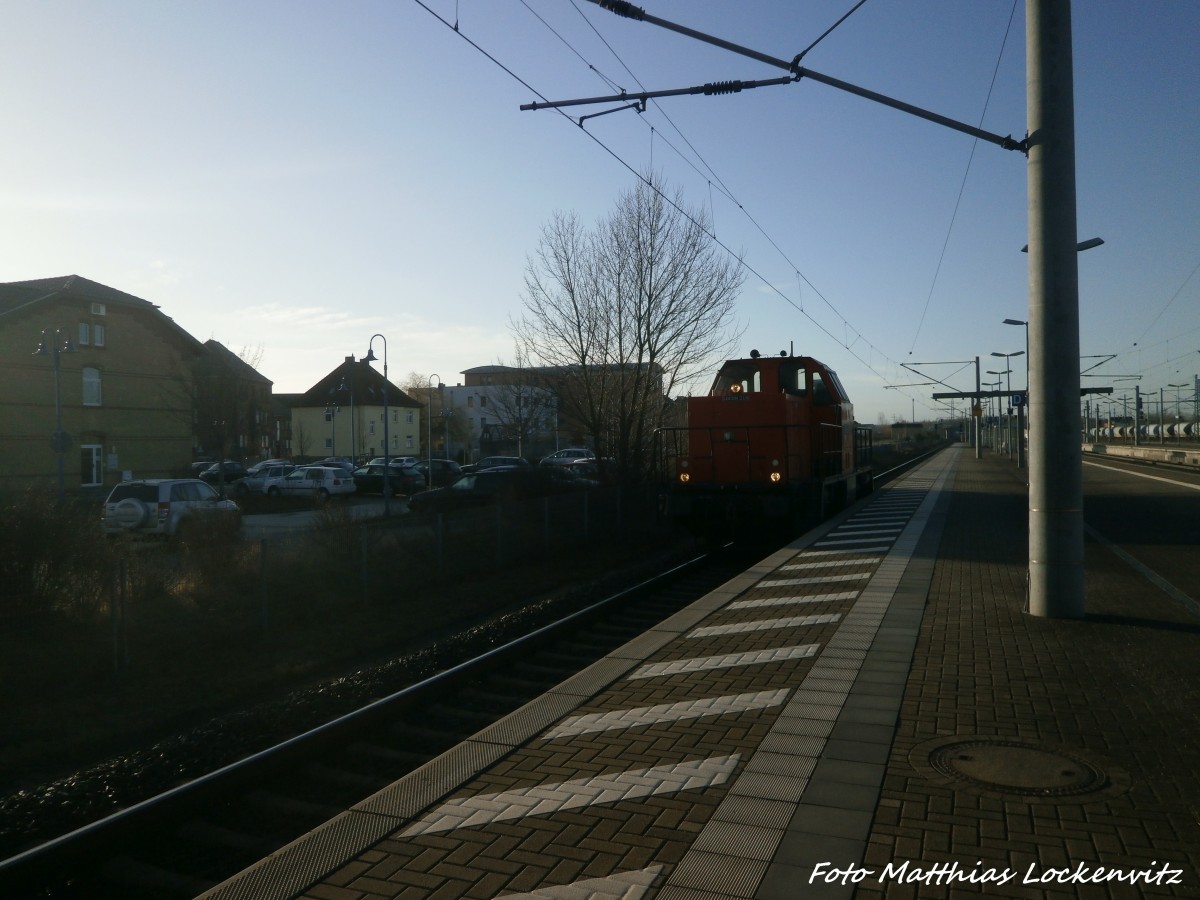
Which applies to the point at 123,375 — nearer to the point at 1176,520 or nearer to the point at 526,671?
the point at 526,671

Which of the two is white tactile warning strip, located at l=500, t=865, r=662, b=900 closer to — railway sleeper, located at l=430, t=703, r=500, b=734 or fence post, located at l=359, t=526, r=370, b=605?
railway sleeper, located at l=430, t=703, r=500, b=734

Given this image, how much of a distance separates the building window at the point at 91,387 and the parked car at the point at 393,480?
11.2 metres

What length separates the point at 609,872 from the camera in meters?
4.25

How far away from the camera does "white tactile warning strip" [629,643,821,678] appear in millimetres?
7914

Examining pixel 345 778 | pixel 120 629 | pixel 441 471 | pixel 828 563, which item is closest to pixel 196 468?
pixel 441 471

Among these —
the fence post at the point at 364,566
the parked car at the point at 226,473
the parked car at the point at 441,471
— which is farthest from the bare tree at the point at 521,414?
the fence post at the point at 364,566

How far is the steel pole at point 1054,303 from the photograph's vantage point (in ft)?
30.3

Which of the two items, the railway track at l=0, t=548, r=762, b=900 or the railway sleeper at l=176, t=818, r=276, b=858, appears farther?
the railway sleeper at l=176, t=818, r=276, b=858

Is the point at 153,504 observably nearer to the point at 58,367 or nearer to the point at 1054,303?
the point at 58,367

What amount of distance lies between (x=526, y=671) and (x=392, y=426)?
69238mm

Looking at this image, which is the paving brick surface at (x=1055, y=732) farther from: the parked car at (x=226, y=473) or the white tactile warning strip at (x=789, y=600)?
the parked car at (x=226, y=473)

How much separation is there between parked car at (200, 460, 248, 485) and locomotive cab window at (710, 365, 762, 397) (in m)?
30.4

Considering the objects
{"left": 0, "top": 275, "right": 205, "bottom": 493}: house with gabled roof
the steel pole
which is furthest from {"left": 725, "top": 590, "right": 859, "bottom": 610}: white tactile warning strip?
{"left": 0, "top": 275, "right": 205, "bottom": 493}: house with gabled roof

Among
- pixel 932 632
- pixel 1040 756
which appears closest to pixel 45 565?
pixel 932 632
